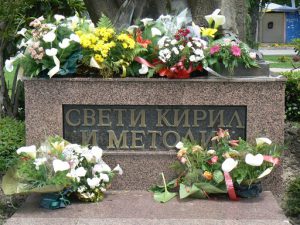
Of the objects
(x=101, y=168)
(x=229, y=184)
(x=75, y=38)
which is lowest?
(x=229, y=184)

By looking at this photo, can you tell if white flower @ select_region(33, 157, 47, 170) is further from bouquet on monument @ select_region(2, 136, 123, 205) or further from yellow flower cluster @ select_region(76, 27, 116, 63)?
yellow flower cluster @ select_region(76, 27, 116, 63)

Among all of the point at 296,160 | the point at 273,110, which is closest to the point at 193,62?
the point at 273,110

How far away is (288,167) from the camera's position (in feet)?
23.1

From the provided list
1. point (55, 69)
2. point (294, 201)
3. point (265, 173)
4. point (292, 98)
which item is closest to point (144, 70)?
point (55, 69)

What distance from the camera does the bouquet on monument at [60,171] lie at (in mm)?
4965

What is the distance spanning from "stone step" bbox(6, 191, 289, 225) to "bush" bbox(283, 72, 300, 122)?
437 centimetres

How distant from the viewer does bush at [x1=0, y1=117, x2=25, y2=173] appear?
21.0ft

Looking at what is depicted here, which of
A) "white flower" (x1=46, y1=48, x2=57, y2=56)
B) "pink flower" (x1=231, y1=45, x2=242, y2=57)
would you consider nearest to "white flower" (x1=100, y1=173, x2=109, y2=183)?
"white flower" (x1=46, y1=48, x2=57, y2=56)

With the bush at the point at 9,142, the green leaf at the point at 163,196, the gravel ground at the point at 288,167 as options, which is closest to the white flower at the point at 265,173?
the gravel ground at the point at 288,167

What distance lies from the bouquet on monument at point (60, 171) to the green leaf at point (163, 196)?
1.38 ft

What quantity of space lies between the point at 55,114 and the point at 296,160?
3.09 metres

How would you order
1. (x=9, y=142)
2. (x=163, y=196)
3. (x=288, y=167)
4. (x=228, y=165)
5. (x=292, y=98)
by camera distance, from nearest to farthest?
(x=228, y=165)
(x=163, y=196)
(x=9, y=142)
(x=288, y=167)
(x=292, y=98)

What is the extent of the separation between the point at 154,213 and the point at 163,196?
0.46m

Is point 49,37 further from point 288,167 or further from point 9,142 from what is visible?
point 288,167
